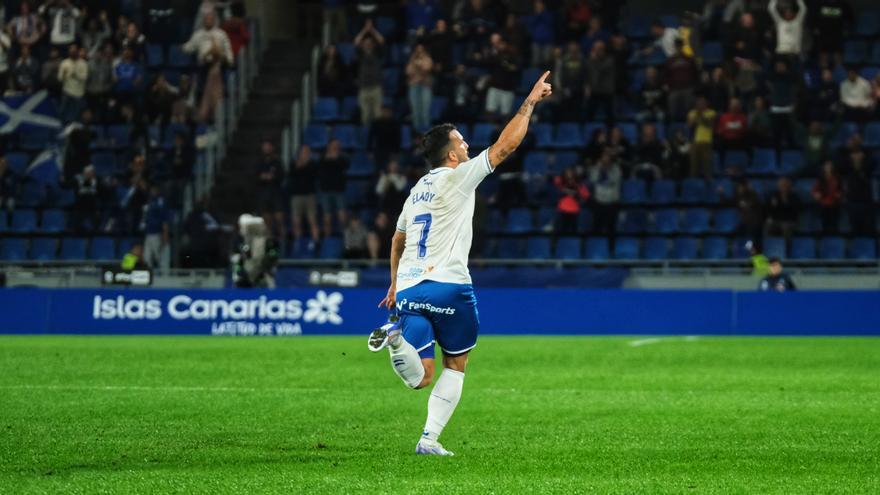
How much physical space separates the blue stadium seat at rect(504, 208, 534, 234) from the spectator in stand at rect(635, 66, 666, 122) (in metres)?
3.12

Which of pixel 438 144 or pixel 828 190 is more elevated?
pixel 438 144

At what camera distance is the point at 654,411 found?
1275 cm

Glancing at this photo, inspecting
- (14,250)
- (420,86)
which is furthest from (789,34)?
(14,250)

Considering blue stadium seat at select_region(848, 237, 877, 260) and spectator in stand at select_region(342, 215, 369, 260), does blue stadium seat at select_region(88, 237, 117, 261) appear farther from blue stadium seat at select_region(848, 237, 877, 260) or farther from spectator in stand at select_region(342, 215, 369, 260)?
blue stadium seat at select_region(848, 237, 877, 260)

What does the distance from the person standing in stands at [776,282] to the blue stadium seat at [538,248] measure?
15.0 ft

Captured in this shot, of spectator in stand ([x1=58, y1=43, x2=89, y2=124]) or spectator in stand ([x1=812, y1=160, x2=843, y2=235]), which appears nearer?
spectator in stand ([x1=812, y1=160, x2=843, y2=235])

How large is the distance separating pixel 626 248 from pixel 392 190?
15.2 feet

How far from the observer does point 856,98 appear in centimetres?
2981

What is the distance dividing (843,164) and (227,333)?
1222 cm

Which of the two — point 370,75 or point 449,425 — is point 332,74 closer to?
point 370,75

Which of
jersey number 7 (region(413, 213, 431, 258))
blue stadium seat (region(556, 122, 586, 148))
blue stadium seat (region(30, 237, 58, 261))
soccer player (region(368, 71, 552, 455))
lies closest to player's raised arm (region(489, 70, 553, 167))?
soccer player (region(368, 71, 552, 455))

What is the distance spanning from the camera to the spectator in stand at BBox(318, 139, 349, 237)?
29391 mm

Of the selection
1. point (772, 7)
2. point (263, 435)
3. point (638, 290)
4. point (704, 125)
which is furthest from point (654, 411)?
point (772, 7)

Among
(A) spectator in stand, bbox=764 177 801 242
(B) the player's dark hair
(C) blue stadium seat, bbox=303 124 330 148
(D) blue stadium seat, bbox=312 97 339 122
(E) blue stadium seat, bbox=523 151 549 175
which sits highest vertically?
(D) blue stadium seat, bbox=312 97 339 122
